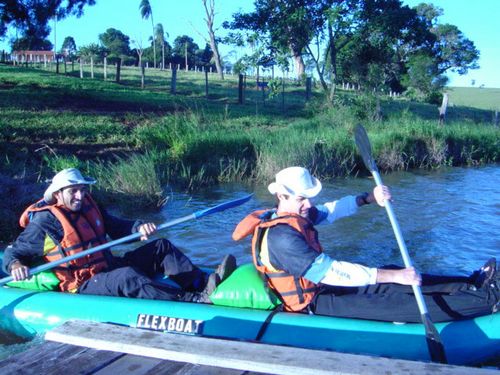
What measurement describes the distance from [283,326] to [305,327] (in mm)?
127

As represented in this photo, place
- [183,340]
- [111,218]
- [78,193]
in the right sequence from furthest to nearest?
[111,218] < [78,193] < [183,340]

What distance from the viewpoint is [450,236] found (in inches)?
262

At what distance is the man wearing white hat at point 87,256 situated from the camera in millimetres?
3643

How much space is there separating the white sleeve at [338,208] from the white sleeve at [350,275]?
927 mm

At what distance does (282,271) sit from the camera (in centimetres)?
321

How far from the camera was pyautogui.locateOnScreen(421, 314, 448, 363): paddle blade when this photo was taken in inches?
117

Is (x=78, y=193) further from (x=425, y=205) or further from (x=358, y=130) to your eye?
(x=425, y=205)

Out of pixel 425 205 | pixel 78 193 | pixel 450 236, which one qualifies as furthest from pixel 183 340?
pixel 425 205

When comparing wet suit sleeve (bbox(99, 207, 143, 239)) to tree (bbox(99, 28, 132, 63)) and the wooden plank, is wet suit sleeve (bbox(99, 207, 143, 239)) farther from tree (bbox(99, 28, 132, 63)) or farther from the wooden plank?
tree (bbox(99, 28, 132, 63))

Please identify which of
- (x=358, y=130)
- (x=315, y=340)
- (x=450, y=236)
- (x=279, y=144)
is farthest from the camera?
(x=279, y=144)

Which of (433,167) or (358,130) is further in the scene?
(433,167)

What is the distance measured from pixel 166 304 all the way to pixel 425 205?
5831 mm

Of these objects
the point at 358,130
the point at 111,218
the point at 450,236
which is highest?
the point at 358,130

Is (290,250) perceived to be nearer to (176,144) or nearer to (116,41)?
(176,144)
